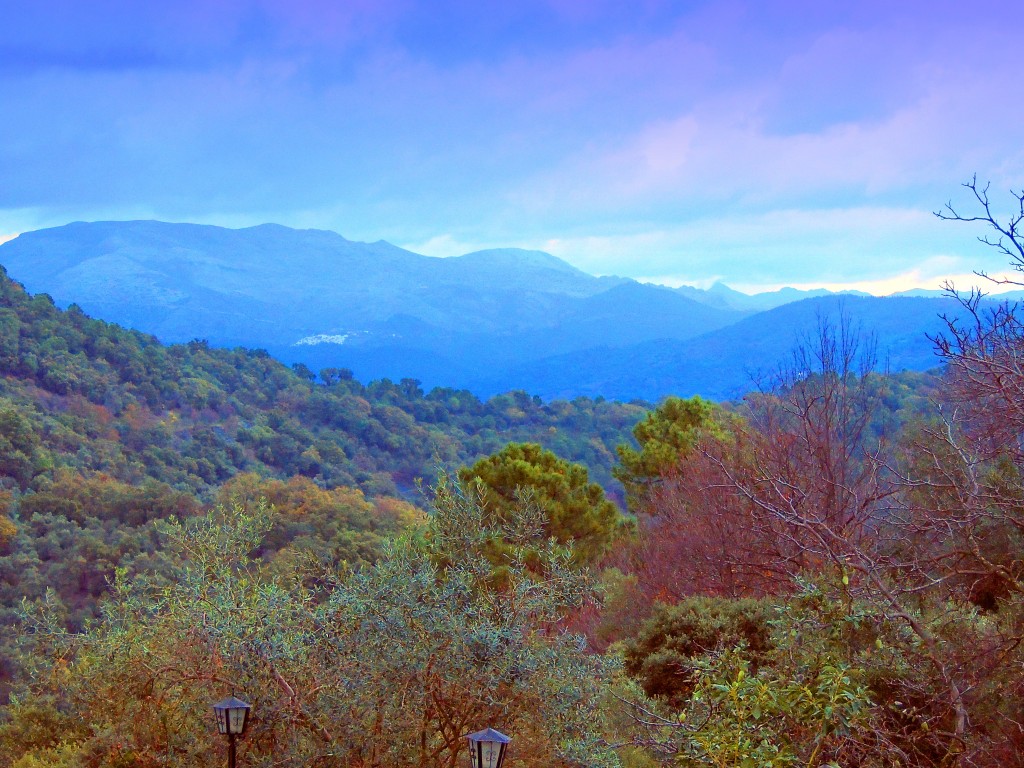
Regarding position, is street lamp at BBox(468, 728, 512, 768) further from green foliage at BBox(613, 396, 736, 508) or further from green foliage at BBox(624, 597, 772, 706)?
green foliage at BBox(613, 396, 736, 508)

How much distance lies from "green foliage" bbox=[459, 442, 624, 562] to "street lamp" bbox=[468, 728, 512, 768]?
48.9 feet

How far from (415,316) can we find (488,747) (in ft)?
558

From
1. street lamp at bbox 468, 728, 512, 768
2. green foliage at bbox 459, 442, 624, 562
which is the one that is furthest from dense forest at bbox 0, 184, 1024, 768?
green foliage at bbox 459, 442, 624, 562

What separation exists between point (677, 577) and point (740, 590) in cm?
105

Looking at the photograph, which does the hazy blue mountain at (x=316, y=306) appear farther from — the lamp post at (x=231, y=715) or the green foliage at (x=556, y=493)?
the lamp post at (x=231, y=715)

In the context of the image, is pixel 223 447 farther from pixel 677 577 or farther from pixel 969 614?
pixel 969 614

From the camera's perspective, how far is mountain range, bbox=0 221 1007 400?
119 m

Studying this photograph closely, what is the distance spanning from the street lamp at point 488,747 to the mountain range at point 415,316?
9917 cm

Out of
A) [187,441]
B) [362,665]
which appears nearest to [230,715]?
[362,665]

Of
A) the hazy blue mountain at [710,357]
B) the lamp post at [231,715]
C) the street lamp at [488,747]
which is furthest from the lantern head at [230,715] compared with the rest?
the hazy blue mountain at [710,357]

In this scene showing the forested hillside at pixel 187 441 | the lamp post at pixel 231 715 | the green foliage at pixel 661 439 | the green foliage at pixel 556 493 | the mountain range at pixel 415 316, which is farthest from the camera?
the mountain range at pixel 415 316

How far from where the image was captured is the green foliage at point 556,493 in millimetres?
20047

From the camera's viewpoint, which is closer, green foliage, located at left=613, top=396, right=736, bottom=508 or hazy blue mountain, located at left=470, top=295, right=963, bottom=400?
green foliage, located at left=613, top=396, right=736, bottom=508

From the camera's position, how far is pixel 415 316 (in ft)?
567
